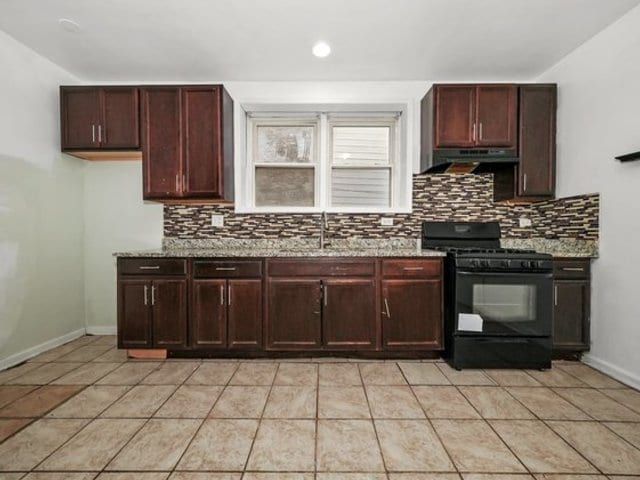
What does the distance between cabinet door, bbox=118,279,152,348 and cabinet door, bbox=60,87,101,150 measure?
1.36 meters

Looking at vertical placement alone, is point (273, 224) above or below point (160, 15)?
below

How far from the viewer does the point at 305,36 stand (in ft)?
8.58

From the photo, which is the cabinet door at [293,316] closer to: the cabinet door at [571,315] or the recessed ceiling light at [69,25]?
the cabinet door at [571,315]

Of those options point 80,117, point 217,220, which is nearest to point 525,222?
point 217,220

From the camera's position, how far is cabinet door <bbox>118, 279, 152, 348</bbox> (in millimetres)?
2777

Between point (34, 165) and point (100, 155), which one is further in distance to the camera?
point (100, 155)

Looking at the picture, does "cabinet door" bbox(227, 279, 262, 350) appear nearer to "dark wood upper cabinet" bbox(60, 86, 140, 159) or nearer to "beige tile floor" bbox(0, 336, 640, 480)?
"beige tile floor" bbox(0, 336, 640, 480)

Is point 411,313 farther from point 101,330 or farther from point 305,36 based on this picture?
point 101,330

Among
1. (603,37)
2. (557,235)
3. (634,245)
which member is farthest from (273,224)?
(603,37)

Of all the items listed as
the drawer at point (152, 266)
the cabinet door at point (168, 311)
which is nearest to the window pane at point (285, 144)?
the drawer at point (152, 266)

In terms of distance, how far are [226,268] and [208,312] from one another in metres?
0.39

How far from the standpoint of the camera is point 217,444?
1.69 m

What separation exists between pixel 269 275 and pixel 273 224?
0.78 metres

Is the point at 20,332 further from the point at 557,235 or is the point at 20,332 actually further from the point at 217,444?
the point at 557,235
